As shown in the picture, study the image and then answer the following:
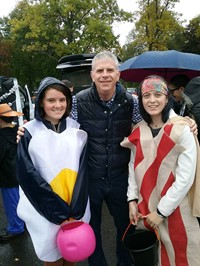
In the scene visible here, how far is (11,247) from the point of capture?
3660 mm

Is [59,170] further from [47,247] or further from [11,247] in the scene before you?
[11,247]

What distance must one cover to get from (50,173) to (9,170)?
1.73m

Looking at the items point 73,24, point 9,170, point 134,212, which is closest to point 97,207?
point 134,212

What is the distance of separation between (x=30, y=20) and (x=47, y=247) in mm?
23147

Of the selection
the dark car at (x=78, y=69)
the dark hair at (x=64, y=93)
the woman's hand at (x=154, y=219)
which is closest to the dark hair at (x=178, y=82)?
the dark hair at (x=64, y=93)

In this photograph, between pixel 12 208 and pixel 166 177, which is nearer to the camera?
pixel 166 177

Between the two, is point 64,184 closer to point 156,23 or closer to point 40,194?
point 40,194

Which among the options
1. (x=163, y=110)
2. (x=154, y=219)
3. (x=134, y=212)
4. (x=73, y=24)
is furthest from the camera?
(x=73, y=24)

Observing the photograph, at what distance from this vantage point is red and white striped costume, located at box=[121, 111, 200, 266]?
2193 mm

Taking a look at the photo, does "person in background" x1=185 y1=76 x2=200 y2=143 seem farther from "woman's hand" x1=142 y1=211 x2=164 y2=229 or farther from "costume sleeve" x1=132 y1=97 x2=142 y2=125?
"woman's hand" x1=142 y1=211 x2=164 y2=229

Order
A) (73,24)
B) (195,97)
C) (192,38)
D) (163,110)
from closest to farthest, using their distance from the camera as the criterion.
→ (163,110) < (195,97) < (73,24) < (192,38)

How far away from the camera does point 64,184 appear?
7.72ft

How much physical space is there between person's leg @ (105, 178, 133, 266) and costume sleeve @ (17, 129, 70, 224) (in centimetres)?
61

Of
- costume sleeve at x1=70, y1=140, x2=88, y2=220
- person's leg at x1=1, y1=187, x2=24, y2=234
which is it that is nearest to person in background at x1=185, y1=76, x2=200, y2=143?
costume sleeve at x1=70, y1=140, x2=88, y2=220
